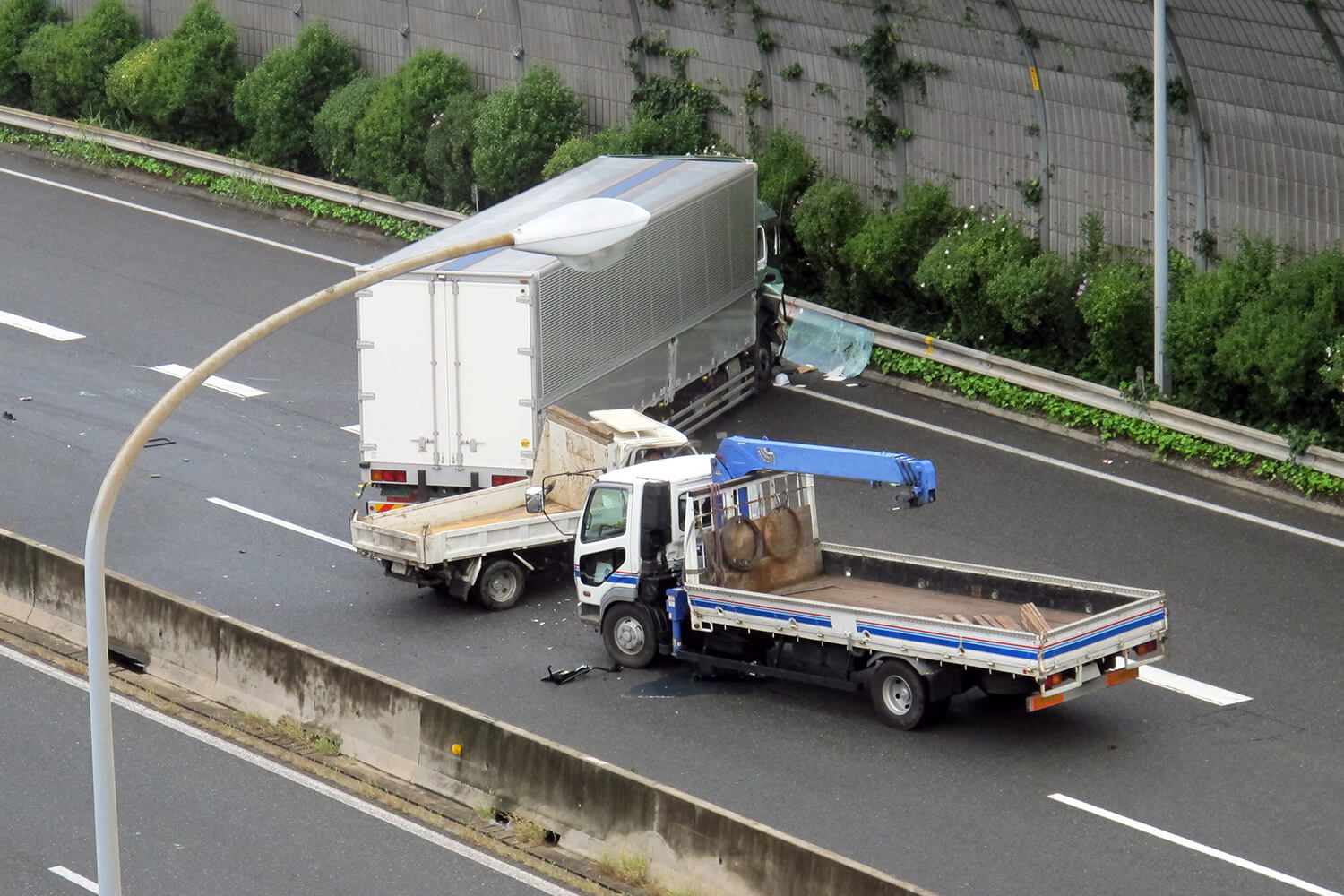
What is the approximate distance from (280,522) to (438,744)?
660 centimetres

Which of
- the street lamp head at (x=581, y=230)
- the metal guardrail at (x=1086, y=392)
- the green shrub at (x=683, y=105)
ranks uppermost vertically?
the street lamp head at (x=581, y=230)

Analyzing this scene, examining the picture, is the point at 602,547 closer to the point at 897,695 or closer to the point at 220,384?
the point at 897,695

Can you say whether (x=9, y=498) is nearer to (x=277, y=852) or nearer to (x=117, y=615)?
(x=117, y=615)

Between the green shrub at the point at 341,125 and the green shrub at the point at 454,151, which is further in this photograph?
the green shrub at the point at 341,125

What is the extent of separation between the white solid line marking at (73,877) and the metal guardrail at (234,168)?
18.1 m

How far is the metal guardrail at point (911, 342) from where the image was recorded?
23.3 m

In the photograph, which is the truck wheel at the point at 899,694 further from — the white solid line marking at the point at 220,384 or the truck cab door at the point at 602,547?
the white solid line marking at the point at 220,384

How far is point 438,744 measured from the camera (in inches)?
651

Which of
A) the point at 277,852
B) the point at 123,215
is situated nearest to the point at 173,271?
the point at 123,215

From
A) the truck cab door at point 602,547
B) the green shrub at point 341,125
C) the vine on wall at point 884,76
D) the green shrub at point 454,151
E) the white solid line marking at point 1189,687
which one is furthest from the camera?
the green shrub at point 341,125

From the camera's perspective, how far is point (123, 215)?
3353 cm

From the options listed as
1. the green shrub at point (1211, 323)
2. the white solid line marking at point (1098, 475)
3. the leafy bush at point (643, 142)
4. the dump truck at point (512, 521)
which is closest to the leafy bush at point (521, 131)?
the leafy bush at point (643, 142)

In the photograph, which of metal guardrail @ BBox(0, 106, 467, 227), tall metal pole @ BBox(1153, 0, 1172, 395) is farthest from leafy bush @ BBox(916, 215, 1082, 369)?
metal guardrail @ BBox(0, 106, 467, 227)

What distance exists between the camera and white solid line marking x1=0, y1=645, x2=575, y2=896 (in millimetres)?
15141
